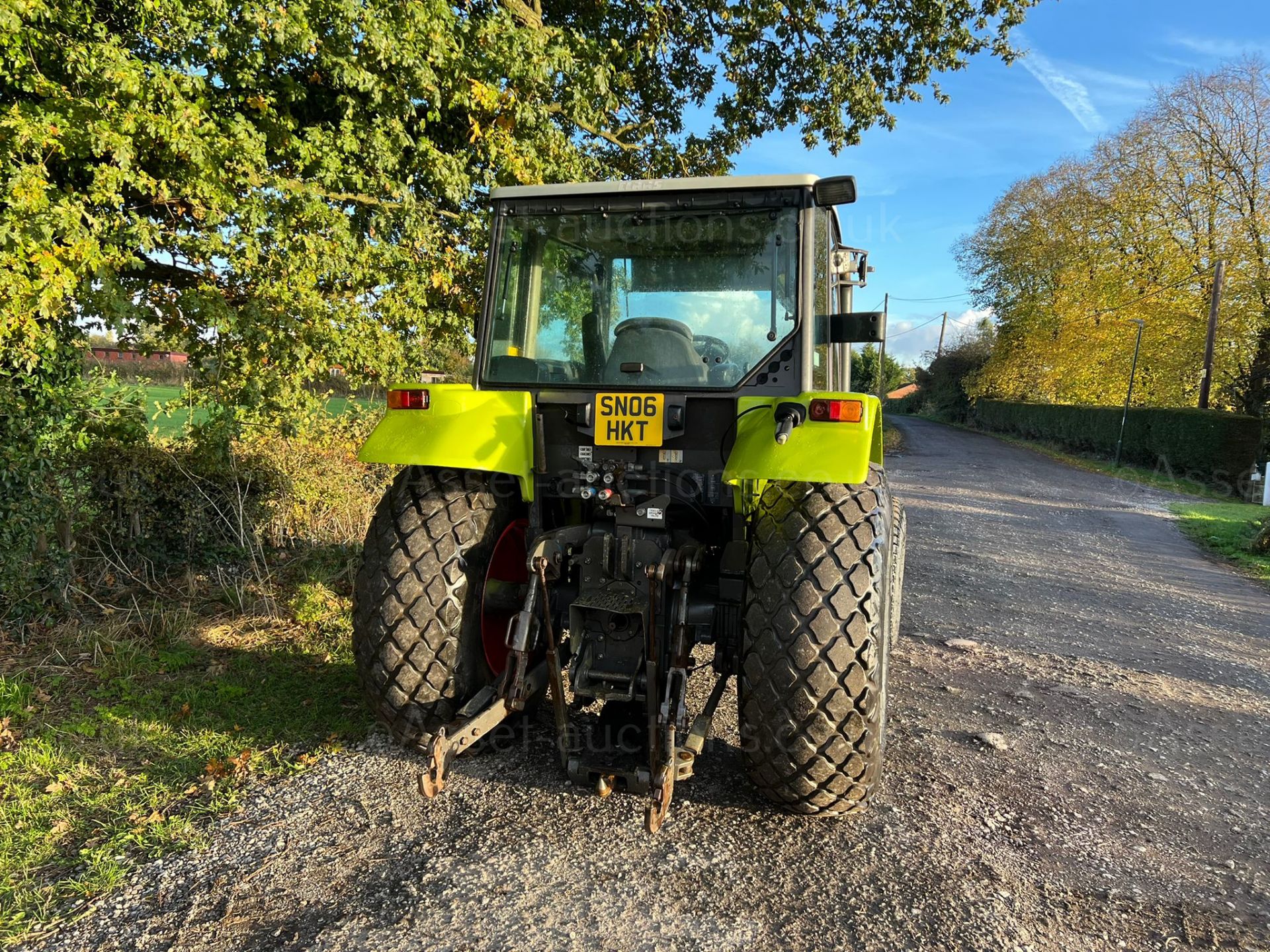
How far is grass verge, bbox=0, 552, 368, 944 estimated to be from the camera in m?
2.58

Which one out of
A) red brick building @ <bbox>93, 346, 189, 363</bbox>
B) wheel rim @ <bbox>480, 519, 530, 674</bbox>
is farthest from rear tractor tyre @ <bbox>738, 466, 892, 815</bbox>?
red brick building @ <bbox>93, 346, 189, 363</bbox>

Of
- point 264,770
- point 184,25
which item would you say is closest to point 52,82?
point 184,25

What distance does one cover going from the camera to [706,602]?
9.59 ft

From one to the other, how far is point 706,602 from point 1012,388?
110 ft

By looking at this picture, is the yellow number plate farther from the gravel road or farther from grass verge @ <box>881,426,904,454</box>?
grass verge @ <box>881,426,904,454</box>

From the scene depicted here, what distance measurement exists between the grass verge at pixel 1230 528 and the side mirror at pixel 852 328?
6.81 metres

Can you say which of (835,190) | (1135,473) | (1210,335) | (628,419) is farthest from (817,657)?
(1210,335)

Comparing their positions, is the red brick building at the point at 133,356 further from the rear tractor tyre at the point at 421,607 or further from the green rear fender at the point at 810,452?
the green rear fender at the point at 810,452

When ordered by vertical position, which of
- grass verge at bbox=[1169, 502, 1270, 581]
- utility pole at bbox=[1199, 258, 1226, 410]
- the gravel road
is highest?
utility pole at bbox=[1199, 258, 1226, 410]

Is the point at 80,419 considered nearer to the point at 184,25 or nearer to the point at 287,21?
the point at 184,25

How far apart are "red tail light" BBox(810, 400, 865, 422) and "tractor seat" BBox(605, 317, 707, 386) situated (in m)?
0.57

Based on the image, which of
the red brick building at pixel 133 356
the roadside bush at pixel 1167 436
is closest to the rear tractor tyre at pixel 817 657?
the red brick building at pixel 133 356

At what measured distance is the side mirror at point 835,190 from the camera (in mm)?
2953

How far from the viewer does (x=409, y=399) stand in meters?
3.09
